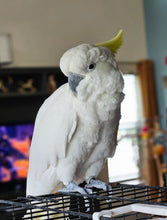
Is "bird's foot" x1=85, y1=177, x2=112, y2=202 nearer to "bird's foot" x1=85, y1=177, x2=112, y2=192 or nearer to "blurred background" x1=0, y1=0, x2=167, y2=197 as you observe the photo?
"bird's foot" x1=85, y1=177, x2=112, y2=192

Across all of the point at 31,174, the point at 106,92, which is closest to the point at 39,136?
the point at 31,174

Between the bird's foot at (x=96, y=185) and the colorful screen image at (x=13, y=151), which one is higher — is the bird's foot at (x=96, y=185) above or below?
below

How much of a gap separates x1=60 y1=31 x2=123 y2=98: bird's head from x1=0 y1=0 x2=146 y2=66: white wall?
3.69 m

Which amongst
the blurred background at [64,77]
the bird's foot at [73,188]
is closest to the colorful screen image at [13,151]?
the blurred background at [64,77]

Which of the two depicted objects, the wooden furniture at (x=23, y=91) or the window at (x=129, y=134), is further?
the window at (x=129, y=134)

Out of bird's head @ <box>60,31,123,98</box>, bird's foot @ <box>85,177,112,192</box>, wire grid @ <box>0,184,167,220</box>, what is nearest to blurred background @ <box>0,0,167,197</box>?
bird's foot @ <box>85,177,112,192</box>

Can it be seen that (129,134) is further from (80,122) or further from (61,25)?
(80,122)

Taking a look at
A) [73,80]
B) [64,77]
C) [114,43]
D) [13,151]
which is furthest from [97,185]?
[64,77]

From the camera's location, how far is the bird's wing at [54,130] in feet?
3.78

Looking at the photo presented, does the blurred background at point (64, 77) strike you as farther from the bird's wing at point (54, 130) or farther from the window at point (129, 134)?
the bird's wing at point (54, 130)

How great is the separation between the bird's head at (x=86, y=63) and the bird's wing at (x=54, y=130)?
0.23ft

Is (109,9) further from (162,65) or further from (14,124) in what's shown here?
(14,124)

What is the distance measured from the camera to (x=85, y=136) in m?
1.16

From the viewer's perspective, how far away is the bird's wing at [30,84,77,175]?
1153mm
